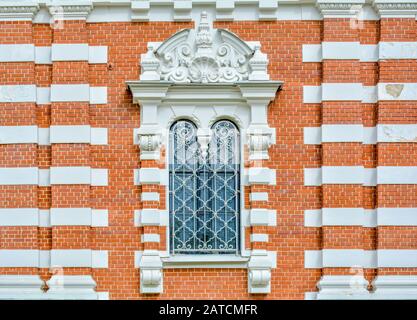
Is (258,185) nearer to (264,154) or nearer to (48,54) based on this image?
(264,154)

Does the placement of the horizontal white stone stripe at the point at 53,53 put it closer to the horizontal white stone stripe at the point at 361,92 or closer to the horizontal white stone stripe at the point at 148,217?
the horizontal white stone stripe at the point at 148,217

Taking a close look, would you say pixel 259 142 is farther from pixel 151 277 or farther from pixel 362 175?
pixel 151 277

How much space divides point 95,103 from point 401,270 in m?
4.80

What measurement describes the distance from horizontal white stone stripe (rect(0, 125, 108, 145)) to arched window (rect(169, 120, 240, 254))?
1057mm

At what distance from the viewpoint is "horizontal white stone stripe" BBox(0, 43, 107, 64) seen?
1268 centimetres

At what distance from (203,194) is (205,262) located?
94cm

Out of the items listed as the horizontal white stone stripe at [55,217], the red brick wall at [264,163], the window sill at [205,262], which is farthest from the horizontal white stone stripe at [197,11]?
the window sill at [205,262]

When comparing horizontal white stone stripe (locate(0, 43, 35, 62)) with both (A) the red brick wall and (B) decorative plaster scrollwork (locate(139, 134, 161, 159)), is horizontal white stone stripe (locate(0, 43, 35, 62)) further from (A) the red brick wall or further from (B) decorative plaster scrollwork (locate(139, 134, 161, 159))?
(B) decorative plaster scrollwork (locate(139, 134, 161, 159))

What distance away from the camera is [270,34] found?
41.9ft

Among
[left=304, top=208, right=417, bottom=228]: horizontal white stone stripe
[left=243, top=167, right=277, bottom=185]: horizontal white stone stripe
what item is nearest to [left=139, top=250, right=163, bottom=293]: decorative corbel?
Result: [left=243, top=167, right=277, bottom=185]: horizontal white stone stripe

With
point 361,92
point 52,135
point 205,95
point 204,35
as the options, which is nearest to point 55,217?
point 52,135

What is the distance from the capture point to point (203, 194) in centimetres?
1269

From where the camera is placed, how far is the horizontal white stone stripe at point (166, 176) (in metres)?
12.6

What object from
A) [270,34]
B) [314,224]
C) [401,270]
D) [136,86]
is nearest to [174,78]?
[136,86]
